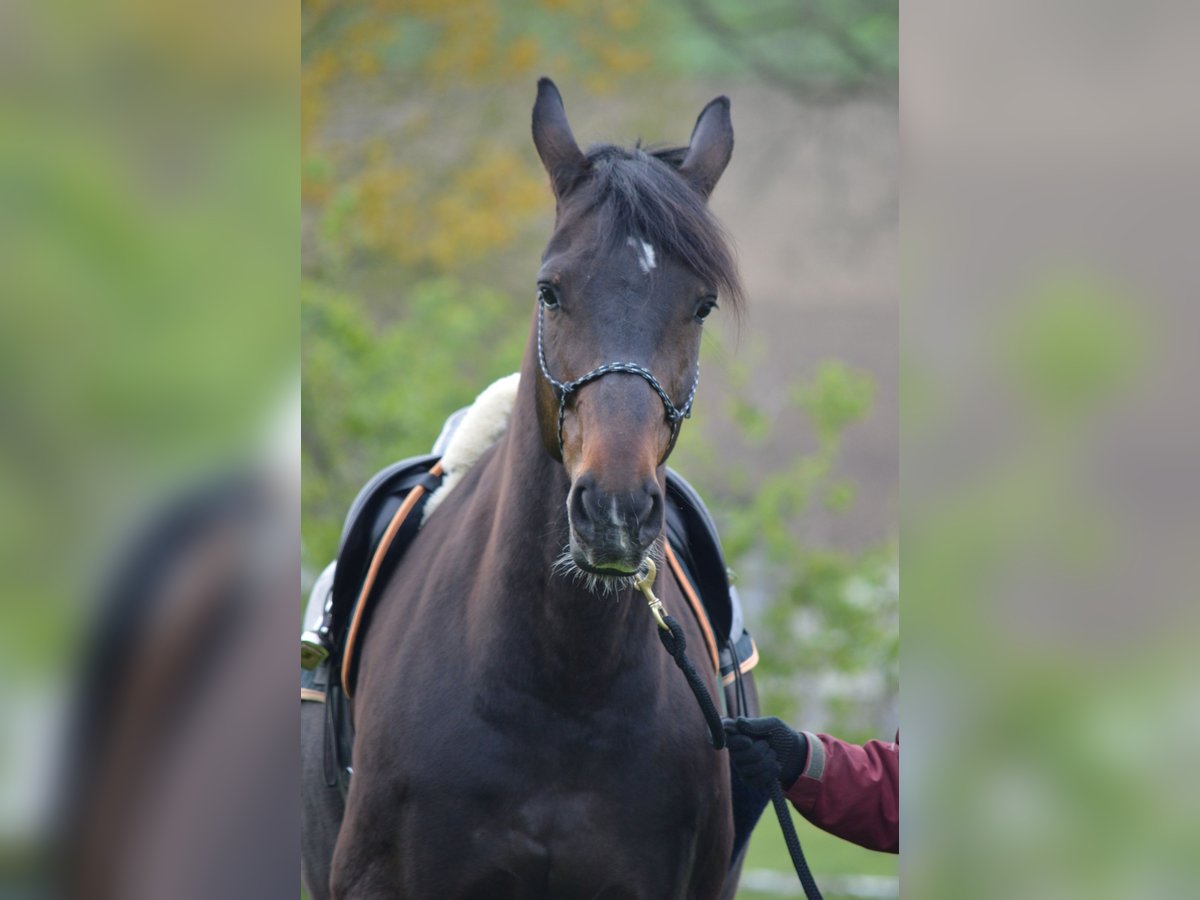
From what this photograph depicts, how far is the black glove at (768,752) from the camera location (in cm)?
214

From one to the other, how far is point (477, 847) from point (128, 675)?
1.55 meters

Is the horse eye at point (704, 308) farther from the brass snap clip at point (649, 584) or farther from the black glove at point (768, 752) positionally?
the black glove at point (768, 752)

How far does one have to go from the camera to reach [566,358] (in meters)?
2.11

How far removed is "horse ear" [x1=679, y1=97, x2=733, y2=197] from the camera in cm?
241

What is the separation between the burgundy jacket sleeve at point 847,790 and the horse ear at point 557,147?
106 centimetres

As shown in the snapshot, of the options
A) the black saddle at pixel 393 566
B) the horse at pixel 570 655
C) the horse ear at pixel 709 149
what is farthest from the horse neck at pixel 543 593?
the black saddle at pixel 393 566

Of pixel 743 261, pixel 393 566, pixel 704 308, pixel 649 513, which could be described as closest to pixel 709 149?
pixel 704 308

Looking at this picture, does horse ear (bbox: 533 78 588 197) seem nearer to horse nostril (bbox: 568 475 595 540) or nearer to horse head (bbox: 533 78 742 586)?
horse head (bbox: 533 78 742 586)

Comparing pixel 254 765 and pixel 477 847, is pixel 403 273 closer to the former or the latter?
pixel 477 847

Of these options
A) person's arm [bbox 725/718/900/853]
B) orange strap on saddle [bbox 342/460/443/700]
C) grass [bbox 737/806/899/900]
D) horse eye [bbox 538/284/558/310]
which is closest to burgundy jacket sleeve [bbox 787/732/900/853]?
person's arm [bbox 725/718/900/853]

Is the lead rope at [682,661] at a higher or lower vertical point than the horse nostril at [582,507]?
lower

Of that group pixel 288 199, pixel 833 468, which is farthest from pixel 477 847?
pixel 833 468

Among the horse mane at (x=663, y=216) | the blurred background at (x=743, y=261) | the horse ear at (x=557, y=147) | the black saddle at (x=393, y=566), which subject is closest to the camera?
the horse mane at (x=663, y=216)

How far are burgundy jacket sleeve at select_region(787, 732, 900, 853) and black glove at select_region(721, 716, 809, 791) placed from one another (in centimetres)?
2
